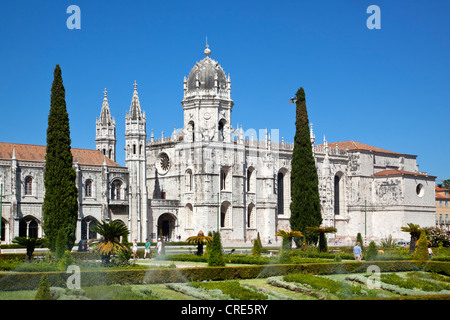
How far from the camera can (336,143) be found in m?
91.0

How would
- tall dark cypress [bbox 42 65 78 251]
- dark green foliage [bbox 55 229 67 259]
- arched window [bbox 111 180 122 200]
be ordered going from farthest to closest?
arched window [bbox 111 180 122 200]
tall dark cypress [bbox 42 65 78 251]
dark green foliage [bbox 55 229 67 259]

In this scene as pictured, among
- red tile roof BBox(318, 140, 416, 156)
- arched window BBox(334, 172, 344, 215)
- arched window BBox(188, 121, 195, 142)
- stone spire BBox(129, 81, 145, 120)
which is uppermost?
stone spire BBox(129, 81, 145, 120)

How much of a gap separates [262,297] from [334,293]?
11.7ft

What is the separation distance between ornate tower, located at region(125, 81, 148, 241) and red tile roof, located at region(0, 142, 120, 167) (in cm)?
212

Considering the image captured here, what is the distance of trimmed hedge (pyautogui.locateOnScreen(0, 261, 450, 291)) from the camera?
2531 centimetres

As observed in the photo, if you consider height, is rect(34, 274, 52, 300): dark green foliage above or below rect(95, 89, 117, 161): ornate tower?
below

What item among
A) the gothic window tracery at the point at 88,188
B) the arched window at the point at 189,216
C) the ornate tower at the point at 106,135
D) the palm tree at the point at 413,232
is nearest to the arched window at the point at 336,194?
the arched window at the point at 189,216

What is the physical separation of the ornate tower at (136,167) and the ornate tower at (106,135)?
5.16 metres

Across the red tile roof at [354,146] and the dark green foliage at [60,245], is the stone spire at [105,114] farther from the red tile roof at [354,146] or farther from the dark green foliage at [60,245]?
the dark green foliage at [60,245]

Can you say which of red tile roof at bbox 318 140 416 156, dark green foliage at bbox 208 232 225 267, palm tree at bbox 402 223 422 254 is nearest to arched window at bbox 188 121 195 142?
red tile roof at bbox 318 140 416 156

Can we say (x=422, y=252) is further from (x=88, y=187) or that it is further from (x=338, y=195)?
(x=338, y=195)

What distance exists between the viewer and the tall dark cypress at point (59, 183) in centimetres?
4275

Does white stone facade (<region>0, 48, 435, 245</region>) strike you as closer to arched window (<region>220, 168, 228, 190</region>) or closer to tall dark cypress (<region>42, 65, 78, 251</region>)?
arched window (<region>220, 168, 228, 190</region>)
